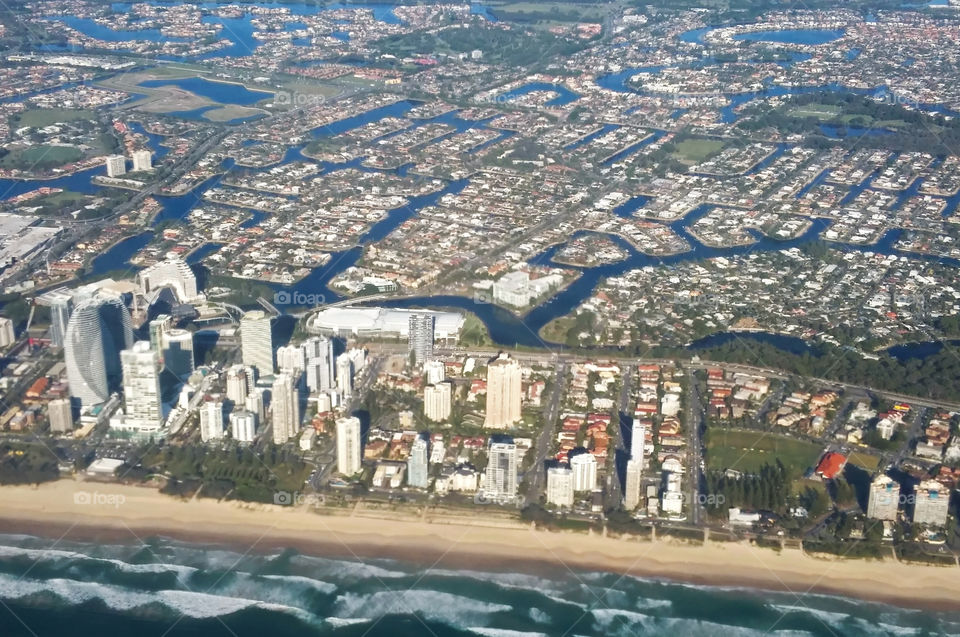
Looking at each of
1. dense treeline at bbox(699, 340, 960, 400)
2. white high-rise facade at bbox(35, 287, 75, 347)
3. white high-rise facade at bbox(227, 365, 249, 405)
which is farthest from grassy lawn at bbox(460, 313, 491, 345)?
white high-rise facade at bbox(35, 287, 75, 347)

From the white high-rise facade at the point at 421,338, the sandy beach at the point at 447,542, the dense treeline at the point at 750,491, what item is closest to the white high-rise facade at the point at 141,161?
the white high-rise facade at the point at 421,338

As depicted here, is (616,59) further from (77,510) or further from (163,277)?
(77,510)

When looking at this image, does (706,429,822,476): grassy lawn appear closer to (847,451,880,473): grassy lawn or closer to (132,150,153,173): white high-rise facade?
(847,451,880,473): grassy lawn

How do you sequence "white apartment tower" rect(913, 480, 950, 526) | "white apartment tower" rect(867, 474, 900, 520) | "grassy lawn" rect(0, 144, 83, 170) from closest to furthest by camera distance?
"white apartment tower" rect(913, 480, 950, 526), "white apartment tower" rect(867, 474, 900, 520), "grassy lawn" rect(0, 144, 83, 170)

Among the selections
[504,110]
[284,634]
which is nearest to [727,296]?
[284,634]

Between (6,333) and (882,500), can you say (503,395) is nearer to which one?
(882,500)

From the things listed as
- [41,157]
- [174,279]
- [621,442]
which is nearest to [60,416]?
[174,279]

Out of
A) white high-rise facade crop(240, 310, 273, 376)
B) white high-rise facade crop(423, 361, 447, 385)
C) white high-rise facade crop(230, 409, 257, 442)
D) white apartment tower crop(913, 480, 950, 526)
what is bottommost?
white apartment tower crop(913, 480, 950, 526)

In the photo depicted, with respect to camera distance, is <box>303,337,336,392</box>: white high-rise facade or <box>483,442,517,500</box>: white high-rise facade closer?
<box>483,442,517,500</box>: white high-rise facade
